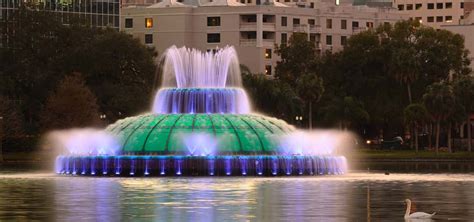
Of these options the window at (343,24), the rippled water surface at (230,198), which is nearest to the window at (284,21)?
the window at (343,24)

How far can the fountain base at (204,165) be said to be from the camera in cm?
6838

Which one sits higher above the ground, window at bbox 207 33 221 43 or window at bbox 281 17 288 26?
window at bbox 281 17 288 26

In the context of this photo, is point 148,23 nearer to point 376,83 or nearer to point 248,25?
point 248,25

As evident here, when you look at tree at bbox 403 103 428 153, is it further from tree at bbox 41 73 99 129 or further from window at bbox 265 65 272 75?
window at bbox 265 65 272 75

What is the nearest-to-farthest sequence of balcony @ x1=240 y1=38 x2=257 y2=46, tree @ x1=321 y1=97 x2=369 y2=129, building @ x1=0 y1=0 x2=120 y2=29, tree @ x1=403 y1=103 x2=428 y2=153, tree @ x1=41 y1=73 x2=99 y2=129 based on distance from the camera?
1. tree @ x1=41 y1=73 x2=99 y2=129
2. tree @ x1=403 y1=103 x2=428 y2=153
3. tree @ x1=321 y1=97 x2=369 y2=129
4. building @ x1=0 y1=0 x2=120 y2=29
5. balcony @ x1=240 y1=38 x2=257 y2=46

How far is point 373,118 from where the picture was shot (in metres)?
144

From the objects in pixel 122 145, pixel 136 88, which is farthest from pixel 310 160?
pixel 136 88

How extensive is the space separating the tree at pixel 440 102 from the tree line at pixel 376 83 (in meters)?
4.00

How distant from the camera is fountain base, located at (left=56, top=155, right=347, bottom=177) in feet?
224

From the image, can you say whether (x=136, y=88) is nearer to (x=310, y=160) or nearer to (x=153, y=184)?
(x=310, y=160)

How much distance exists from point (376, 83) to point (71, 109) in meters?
36.9

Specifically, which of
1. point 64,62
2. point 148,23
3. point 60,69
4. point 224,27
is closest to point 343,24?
point 224,27

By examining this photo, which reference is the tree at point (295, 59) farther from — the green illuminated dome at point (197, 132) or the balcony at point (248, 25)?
the green illuminated dome at point (197, 132)

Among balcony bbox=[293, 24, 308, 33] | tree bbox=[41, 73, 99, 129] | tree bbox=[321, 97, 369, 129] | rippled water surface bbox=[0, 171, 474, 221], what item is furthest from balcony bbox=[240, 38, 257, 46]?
rippled water surface bbox=[0, 171, 474, 221]
